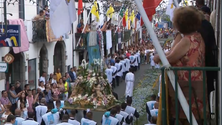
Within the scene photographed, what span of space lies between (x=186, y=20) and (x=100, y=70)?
9.64 m

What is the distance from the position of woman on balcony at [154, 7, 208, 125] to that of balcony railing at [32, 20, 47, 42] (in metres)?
16.8

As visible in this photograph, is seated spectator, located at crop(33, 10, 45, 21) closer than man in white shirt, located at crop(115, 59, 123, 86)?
Yes

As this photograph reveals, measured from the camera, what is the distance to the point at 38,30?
21.2 m

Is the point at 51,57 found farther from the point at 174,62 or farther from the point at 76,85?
the point at 174,62

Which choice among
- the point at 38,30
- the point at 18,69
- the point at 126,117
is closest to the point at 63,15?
the point at 126,117

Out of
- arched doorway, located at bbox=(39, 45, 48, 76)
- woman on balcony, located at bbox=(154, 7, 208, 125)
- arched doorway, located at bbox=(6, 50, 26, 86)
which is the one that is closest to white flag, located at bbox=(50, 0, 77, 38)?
woman on balcony, located at bbox=(154, 7, 208, 125)

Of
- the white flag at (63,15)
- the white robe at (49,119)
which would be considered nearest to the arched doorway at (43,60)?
the white robe at (49,119)

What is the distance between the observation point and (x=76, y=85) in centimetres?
1377

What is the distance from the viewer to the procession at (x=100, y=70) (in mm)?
4762

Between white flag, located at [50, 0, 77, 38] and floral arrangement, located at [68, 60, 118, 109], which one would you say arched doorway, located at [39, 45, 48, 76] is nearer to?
floral arrangement, located at [68, 60, 118, 109]

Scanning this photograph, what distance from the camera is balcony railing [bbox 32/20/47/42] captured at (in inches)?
827

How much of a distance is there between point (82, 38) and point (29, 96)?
1488 cm

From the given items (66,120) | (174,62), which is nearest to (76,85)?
(66,120)

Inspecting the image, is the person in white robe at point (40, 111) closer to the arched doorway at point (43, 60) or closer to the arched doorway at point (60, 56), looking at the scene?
the arched doorway at point (43, 60)
